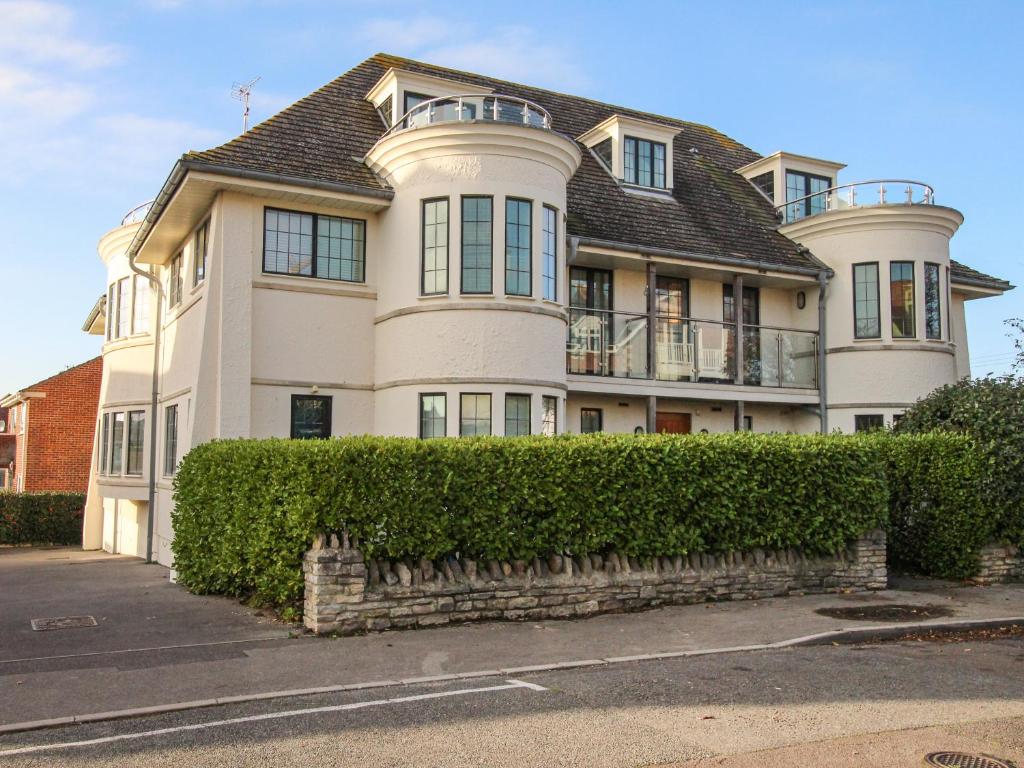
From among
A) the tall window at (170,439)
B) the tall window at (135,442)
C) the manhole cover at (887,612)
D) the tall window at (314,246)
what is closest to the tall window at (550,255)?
the tall window at (314,246)

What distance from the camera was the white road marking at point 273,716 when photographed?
629 centimetres

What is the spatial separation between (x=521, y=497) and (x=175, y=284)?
11677mm

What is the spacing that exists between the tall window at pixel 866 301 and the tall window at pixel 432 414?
1042 centimetres

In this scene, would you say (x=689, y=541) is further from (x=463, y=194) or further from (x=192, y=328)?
(x=192, y=328)

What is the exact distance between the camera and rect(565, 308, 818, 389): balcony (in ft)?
60.1

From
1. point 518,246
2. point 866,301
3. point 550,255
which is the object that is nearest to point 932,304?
point 866,301

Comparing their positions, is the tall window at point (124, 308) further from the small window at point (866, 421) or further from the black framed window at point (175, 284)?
the small window at point (866, 421)

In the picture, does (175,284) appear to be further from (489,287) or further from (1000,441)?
(1000,441)

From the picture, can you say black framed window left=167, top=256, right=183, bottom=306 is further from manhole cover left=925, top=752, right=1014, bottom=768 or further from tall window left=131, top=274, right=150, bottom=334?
manhole cover left=925, top=752, right=1014, bottom=768

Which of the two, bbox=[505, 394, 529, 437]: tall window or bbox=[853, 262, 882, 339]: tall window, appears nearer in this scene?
bbox=[505, 394, 529, 437]: tall window

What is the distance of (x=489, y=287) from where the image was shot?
51.0ft

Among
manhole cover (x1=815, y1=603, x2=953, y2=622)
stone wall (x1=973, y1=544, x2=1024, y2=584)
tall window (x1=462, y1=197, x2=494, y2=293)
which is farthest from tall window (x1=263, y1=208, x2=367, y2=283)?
stone wall (x1=973, y1=544, x2=1024, y2=584)

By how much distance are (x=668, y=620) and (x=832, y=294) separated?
12465mm

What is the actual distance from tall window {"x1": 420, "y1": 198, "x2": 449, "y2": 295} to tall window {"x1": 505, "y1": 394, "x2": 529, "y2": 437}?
7.36 feet
